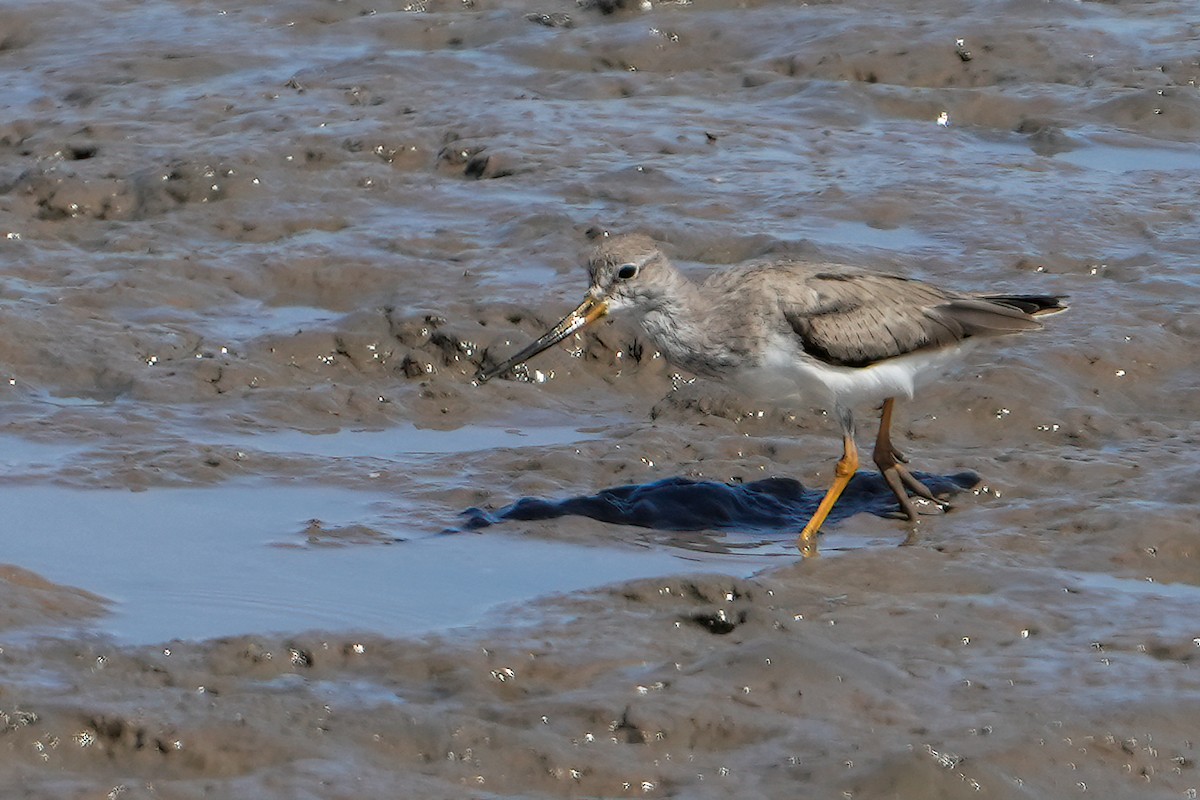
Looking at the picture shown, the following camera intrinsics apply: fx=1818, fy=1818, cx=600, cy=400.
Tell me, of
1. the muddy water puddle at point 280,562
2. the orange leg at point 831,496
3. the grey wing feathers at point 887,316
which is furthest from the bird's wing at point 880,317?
the muddy water puddle at point 280,562

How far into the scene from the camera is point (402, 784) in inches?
216

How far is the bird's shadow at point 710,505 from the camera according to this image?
8328 mm

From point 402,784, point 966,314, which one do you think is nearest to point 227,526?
point 402,784

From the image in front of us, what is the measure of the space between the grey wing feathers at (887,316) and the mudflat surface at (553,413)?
2.43 feet

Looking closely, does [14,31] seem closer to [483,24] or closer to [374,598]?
[483,24]

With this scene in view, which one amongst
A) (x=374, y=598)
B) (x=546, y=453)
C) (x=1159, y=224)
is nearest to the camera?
(x=374, y=598)

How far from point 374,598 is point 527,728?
4.87ft

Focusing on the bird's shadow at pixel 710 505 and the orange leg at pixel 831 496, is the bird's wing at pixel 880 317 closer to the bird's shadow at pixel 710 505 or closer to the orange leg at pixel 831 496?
the orange leg at pixel 831 496

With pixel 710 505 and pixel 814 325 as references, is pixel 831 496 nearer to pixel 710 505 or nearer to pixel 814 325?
pixel 710 505

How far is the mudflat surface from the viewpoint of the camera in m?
5.90

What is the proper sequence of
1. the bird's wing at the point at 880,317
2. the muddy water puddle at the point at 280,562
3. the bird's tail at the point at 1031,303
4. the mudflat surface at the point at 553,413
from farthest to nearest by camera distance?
1. the bird's tail at the point at 1031,303
2. the bird's wing at the point at 880,317
3. the muddy water puddle at the point at 280,562
4. the mudflat surface at the point at 553,413

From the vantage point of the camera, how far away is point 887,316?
845 cm

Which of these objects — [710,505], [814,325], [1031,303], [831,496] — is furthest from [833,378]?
[1031,303]

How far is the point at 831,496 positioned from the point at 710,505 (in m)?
0.58
